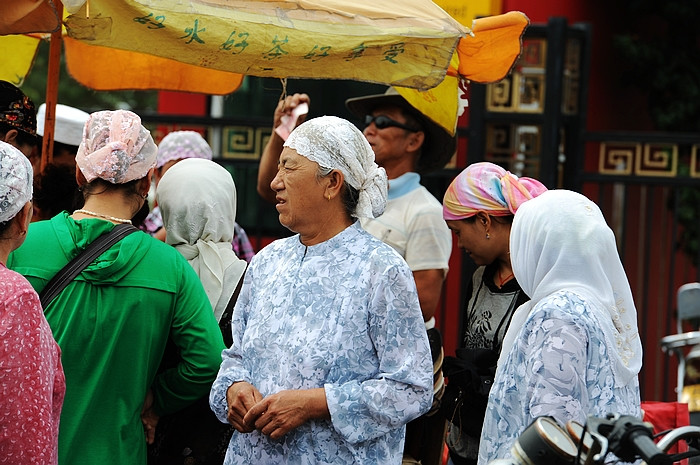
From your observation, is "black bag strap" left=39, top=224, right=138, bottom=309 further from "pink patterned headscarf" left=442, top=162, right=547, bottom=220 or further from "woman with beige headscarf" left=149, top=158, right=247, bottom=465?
"pink patterned headscarf" left=442, top=162, right=547, bottom=220

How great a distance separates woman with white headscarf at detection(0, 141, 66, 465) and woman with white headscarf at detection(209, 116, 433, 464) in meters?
0.69

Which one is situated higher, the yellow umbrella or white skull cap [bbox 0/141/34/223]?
the yellow umbrella

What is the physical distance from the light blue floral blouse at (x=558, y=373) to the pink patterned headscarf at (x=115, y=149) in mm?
1318

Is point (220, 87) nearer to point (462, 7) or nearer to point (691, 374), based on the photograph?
point (462, 7)

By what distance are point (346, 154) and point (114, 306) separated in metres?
0.85

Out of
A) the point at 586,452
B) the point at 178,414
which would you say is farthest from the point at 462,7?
the point at 586,452

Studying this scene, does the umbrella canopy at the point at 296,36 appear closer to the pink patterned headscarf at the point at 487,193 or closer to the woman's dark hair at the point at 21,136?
the woman's dark hair at the point at 21,136

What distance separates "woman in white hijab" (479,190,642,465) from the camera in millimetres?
2965

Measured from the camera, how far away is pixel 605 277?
311 cm

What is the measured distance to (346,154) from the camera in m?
3.34

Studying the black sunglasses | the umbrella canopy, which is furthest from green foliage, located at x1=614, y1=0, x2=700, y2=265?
the umbrella canopy

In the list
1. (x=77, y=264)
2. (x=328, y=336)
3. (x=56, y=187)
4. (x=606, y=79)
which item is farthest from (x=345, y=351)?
(x=606, y=79)

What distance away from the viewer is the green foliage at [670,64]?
29.4 ft

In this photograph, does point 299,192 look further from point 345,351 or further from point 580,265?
point 580,265
